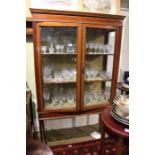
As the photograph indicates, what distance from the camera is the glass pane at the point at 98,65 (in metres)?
2.12

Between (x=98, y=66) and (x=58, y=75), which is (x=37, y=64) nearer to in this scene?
(x=58, y=75)

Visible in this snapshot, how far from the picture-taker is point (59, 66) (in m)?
2.20

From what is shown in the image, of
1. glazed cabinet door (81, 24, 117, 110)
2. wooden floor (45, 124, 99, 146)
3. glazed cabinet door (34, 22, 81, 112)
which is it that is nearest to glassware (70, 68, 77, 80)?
glazed cabinet door (34, 22, 81, 112)

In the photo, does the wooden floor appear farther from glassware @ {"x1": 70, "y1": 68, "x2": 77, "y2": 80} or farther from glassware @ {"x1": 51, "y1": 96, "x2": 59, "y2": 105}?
glassware @ {"x1": 70, "y1": 68, "x2": 77, "y2": 80}

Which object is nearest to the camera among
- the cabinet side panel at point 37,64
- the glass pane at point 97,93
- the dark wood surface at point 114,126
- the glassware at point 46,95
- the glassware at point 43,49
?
the dark wood surface at point 114,126

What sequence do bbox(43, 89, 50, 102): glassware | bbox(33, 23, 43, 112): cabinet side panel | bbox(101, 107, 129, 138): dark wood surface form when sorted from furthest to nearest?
bbox(43, 89, 50, 102): glassware, bbox(33, 23, 43, 112): cabinet side panel, bbox(101, 107, 129, 138): dark wood surface

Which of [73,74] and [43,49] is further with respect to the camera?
[73,74]

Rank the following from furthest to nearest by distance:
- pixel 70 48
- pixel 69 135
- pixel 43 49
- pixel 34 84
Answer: pixel 69 135 < pixel 34 84 < pixel 70 48 < pixel 43 49

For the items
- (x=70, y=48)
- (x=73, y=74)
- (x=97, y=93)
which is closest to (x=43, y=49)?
(x=70, y=48)

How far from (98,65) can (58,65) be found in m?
0.56

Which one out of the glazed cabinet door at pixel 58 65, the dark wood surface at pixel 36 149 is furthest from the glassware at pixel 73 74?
the dark wood surface at pixel 36 149

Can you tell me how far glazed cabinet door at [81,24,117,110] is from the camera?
2070 millimetres

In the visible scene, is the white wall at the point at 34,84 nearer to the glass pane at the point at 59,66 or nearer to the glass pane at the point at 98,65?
the glass pane at the point at 59,66
